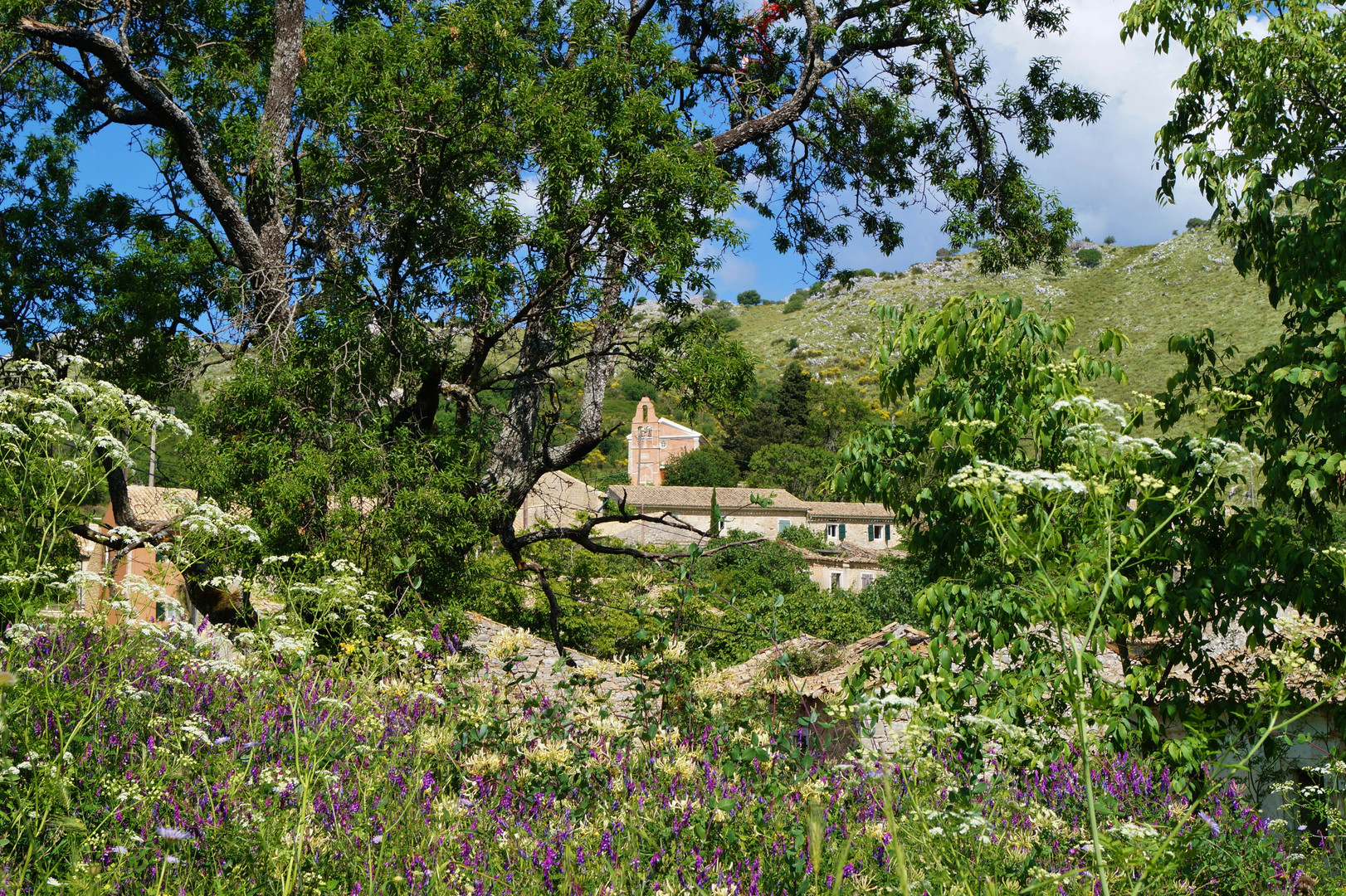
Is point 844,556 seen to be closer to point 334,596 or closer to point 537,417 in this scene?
point 537,417

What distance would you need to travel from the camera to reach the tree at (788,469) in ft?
231

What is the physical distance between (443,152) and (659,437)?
67.1 meters

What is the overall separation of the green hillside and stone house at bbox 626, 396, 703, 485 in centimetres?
981

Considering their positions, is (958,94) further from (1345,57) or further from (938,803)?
(938,803)

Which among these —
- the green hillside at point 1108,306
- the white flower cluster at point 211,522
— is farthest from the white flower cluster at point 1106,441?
the green hillside at point 1108,306

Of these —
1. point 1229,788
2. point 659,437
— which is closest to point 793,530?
point 659,437

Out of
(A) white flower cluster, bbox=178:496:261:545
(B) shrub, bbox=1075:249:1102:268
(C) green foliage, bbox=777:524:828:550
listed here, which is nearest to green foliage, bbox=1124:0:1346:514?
(A) white flower cluster, bbox=178:496:261:545

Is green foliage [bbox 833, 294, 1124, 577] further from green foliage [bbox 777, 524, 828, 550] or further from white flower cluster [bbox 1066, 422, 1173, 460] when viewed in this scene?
green foliage [bbox 777, 524, 828, 550]

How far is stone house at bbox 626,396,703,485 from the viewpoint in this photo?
233 ft

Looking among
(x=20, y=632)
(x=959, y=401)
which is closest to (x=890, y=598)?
(x=959, y=401)

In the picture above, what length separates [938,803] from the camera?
10.2ft

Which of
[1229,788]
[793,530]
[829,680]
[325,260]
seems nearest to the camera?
[1229,788]

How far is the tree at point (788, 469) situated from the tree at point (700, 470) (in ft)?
5.92

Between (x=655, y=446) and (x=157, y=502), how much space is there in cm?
6058
